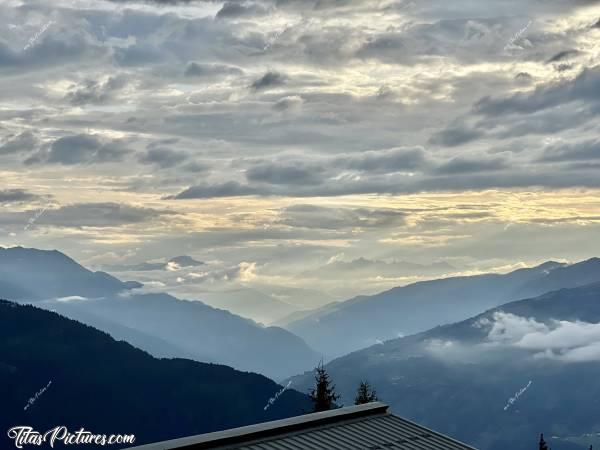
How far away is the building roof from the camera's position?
38.6 meters

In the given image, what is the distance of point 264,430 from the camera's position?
4012cm

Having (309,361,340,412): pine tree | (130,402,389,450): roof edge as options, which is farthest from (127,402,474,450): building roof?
(309,361,340,412): pine tree

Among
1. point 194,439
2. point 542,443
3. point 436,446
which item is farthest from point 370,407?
point 542,443

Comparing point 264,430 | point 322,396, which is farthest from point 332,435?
point 322,396

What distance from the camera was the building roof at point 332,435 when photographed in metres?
38.6

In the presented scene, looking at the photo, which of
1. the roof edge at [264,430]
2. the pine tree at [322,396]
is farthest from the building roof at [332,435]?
the pine tree at [322,396]

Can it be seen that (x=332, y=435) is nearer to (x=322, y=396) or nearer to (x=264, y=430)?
(x=264, y=430)

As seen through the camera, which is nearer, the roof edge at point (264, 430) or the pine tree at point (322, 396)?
the roof edge at point (264, 430)

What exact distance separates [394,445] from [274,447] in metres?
6.15

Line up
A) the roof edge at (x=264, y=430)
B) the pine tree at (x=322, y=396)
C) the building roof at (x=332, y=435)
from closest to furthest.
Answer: the roof edge at (x=264, y=430) < the building roof at (x=332, y=435) < the pine tree at (x=322, y=396)

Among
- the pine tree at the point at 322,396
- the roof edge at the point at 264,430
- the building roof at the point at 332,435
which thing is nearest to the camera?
the roof edge at the point at 264,430

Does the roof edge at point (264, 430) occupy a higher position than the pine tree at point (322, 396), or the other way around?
the pine tree at point (322, 396)

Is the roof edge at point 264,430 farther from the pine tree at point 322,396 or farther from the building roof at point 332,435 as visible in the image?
the pine tree at point 322,396

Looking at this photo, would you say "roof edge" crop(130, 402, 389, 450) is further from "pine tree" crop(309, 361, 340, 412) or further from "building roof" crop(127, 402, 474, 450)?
"pine tree" crop(309, 361, 340, 412)
